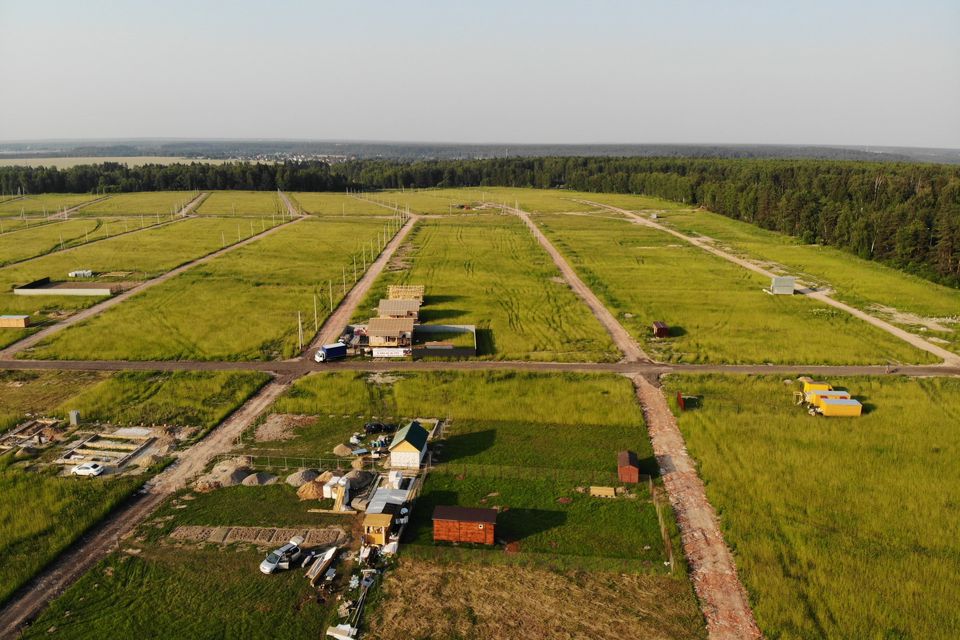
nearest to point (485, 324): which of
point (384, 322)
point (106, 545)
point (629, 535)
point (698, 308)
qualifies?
point (384, 322)

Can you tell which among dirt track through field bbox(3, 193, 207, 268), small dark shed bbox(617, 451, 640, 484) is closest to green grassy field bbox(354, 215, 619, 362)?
small dark shed bbox(617, 451, 640, 484)

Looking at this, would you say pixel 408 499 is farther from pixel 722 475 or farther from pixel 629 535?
pixel 722 475

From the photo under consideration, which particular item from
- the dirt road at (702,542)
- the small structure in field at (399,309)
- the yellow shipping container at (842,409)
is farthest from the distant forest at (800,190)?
the small structure in field at (399,309)

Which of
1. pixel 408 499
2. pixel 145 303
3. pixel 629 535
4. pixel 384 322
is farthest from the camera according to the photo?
pixel 145 303

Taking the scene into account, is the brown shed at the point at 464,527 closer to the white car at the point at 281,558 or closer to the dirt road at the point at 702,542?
the white car at the point at 281,558

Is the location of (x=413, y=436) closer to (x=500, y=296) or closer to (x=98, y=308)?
(x=500, y=296)

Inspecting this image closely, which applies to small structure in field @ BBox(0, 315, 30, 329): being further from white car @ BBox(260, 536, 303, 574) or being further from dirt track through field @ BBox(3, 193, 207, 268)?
white car @ BBox(260, 536, 303, 574)

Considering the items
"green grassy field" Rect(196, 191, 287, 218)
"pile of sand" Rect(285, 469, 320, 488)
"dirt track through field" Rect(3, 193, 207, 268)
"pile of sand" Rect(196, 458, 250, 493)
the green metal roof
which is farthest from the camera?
"green grassy field" Rect(196, 191, 287, 218)
